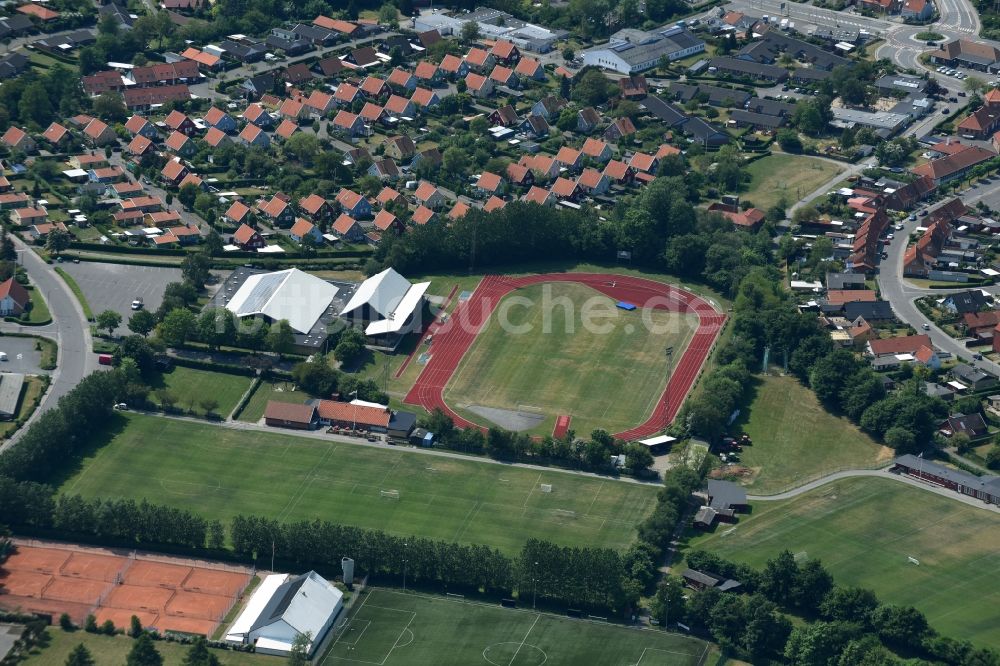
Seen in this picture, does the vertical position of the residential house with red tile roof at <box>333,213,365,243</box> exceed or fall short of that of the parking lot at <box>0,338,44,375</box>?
it falls short

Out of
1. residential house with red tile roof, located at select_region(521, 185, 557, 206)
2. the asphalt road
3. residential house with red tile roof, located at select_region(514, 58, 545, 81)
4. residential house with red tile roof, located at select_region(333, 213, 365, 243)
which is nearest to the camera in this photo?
the asphalt road

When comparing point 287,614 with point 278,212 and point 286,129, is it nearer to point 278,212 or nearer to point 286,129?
point 278,212

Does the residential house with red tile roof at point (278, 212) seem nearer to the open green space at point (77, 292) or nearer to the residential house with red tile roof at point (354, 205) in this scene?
the residential house with red tile roof at point (354, 205)

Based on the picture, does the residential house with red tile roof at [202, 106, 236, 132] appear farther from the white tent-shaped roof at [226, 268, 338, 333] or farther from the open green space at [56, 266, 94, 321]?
the white tent-shaped roof at [226, 268, 338, 333]

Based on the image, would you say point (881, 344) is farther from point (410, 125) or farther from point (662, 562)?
point (410, 125)

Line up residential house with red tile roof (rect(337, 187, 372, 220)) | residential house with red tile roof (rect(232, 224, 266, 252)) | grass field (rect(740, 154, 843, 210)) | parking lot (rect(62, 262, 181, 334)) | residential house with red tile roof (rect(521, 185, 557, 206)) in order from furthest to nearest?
grass field (rect(740, 154, 843, 210))
residential house with red tile roof (rect(521, 185, 557, 206))
residential house with red tile roof (rect(337, 187, 372, 220))
residential house with red tile roof (rect(232, 224, 266, 252))
parking lot (rect(62, 262, 181, 334))

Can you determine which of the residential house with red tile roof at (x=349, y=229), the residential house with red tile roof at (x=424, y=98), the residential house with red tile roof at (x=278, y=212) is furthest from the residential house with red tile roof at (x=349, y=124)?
the residential house with red tile roof at (x=349, y=229)

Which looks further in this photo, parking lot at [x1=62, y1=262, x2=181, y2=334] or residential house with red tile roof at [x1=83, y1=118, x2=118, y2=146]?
residential house with red tile roof at [x1=83, y1=118, x2=118, y2=146]

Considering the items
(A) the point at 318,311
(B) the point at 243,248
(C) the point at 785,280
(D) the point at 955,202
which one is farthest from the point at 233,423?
(D) the point at 955,202

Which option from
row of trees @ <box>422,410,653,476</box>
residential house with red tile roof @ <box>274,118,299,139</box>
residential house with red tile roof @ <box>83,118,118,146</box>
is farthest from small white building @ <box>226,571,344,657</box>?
residential house with red tile roof @ <box>83,118,118,146</box>
